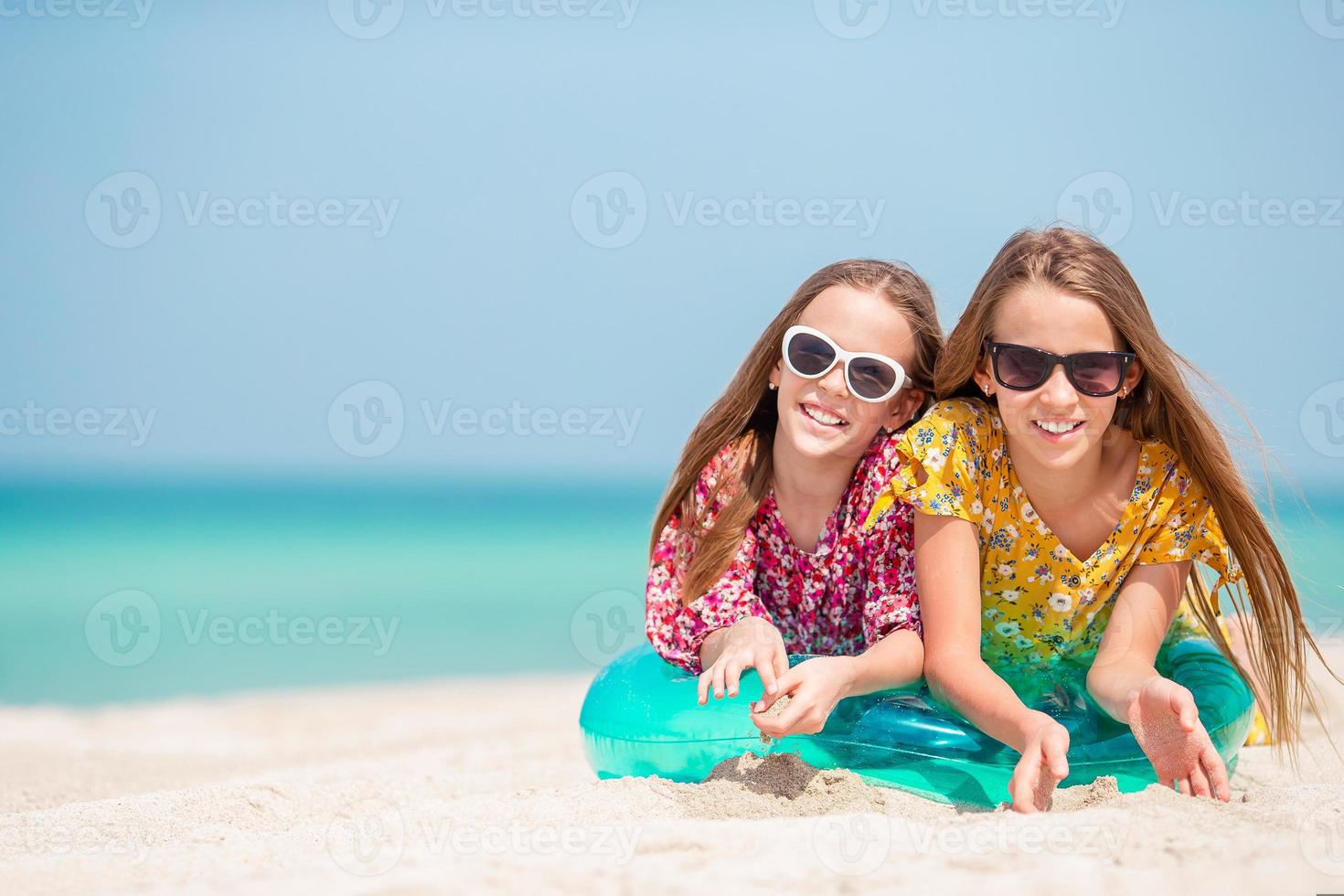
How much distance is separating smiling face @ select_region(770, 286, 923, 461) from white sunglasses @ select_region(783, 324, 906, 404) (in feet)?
0.07

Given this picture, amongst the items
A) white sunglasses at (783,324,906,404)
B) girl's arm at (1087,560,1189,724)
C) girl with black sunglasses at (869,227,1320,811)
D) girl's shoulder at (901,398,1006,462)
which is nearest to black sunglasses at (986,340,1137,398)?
girl with black sunglasses at (869,227,1320,811)

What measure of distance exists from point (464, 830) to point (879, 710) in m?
1.19

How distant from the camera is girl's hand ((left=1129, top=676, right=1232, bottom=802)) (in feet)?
8.31

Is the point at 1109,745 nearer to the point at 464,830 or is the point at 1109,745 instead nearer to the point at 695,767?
the point at 695,767

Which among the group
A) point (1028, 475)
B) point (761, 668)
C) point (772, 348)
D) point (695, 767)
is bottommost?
point (695, 767)

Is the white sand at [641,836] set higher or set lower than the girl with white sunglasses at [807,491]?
lower

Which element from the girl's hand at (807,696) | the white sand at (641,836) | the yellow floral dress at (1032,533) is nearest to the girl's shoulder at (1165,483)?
the yellow floral dress at (1032,533)

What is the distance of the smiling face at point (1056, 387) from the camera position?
3021mm

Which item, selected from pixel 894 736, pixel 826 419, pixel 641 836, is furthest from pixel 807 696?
pixel 826 419

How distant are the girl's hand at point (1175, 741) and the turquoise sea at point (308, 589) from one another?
82cm

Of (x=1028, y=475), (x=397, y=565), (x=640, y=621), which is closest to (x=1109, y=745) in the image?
(x=1028, y=475)

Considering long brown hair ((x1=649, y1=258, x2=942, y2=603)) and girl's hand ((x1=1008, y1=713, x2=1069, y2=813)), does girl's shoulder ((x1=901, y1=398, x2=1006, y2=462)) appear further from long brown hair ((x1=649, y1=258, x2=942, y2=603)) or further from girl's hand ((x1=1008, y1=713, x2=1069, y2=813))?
girl's hand ((x1=1008, y1=713, x2=1069, y2=813))

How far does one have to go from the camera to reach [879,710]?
3.07 meters

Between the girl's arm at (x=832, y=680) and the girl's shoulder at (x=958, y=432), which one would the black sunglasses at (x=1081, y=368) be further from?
the girl's arm at (x=832, y=680)
